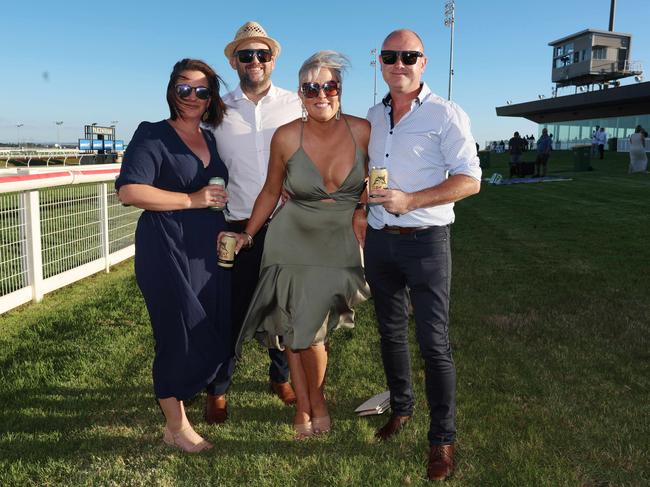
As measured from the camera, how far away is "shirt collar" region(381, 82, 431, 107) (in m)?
2.97

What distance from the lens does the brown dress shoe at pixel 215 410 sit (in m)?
3.71

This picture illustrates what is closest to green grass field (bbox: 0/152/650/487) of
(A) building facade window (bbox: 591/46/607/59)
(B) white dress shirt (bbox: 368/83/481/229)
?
(B) white dress shirt (bbox: 368/83/481/229)

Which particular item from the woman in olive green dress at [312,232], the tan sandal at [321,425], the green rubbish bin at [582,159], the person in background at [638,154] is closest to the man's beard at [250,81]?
the woman in olive green dress at [312,232]

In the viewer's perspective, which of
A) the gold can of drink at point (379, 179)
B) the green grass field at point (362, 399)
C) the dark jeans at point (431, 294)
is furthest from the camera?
the green grass field at point (362, 399)

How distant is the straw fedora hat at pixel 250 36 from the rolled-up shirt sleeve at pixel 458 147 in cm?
143

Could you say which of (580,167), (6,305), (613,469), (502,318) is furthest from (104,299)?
(580,167)

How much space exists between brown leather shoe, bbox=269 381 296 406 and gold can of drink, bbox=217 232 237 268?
1.34 meters

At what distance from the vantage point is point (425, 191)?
284cm

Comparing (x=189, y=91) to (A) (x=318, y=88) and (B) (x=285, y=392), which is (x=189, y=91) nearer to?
(A) (x=318, y=88)

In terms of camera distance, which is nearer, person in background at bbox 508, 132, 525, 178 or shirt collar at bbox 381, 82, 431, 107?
shirt collar at bbox 381, 82, 431, 107

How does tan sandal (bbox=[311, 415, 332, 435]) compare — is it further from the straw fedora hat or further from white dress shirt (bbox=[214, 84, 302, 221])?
the straw fedora hat

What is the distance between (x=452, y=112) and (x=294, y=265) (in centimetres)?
122

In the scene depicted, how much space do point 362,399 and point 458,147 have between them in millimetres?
2073

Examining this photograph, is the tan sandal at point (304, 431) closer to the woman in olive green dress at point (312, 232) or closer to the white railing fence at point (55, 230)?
the woman in olive green dress at point (312, 232)
